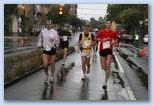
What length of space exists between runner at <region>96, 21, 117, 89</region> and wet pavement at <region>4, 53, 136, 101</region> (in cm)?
8

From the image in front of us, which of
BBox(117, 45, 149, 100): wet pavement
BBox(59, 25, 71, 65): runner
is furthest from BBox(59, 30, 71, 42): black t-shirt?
BBox(117, 45, 149, 100): wet pavement

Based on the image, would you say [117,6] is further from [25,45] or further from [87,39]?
[25,45]

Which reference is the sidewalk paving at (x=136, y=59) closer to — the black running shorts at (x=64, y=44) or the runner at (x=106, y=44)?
the runner at (x=106, y=44)

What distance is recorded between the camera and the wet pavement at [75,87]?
9.97m

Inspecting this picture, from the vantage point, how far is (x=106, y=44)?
402 inches

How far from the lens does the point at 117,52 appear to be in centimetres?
1024

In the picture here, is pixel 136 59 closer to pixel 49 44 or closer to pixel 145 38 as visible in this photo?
pixel 145 38

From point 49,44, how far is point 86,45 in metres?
0.48

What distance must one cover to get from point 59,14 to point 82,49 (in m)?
0.52

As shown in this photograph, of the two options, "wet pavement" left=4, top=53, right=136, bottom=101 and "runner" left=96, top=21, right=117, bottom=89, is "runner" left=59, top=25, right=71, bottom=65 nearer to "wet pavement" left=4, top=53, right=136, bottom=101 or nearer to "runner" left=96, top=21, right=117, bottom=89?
"wet pavement" left=4, top=53, right=136, bottom=101

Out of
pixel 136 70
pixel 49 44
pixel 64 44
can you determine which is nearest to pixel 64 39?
pixel 64 44

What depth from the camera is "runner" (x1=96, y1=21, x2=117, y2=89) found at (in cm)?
1016

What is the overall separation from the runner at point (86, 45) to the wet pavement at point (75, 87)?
0.07 metres

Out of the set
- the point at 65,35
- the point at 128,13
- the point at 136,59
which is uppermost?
the point at 128,13
